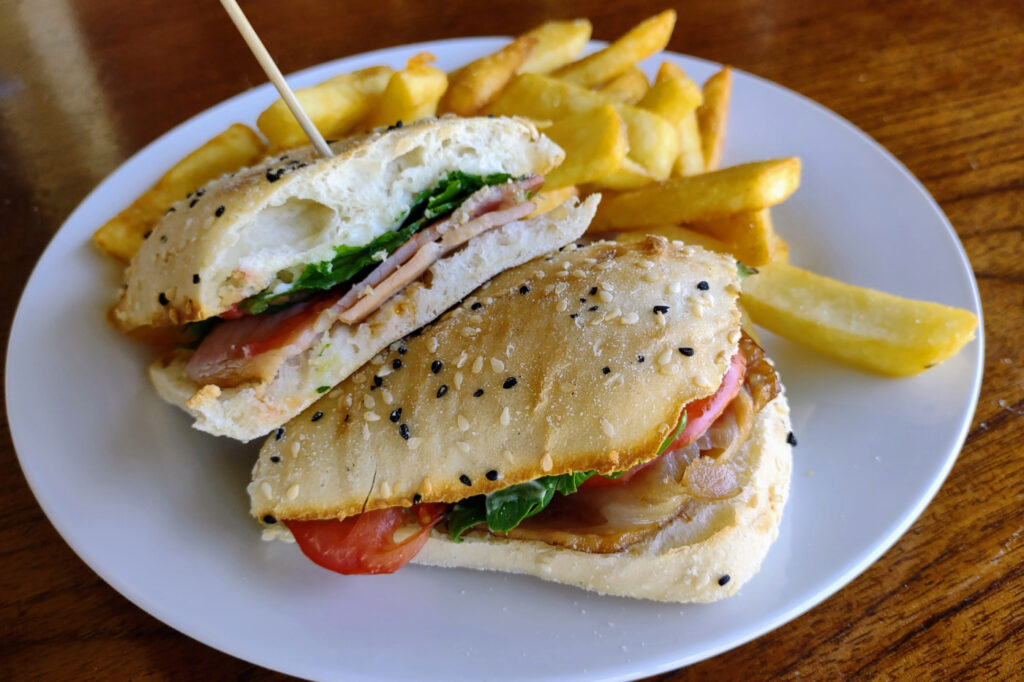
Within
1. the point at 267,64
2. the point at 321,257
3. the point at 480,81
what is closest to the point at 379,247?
the point at 321,257

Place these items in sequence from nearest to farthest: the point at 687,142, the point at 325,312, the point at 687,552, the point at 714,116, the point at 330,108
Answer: the point at 687,552 < the point at 325,312 < the point at 330,108 < the point at 687,142 < the point at 714,116

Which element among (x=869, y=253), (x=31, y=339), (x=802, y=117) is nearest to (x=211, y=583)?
(x=31, y=339)

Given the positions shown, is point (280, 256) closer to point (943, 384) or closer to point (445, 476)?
point (445, 476)

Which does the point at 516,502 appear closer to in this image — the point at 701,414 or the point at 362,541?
the point at 362,541

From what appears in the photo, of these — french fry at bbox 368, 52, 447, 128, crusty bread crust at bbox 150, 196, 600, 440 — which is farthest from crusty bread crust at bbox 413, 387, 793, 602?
french fry at bbox 368, 52, 447, 128

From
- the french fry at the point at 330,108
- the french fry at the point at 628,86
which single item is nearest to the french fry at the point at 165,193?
the french fry at the point at 330,108

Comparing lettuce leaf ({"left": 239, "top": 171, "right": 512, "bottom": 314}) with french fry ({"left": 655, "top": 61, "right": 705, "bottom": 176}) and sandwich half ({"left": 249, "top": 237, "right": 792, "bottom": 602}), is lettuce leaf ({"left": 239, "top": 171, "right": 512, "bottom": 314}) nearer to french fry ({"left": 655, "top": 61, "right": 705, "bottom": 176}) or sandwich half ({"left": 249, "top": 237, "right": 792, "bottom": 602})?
sandwich half ({"left": 249, "top": 237, "right": 792, "bottom": 602})

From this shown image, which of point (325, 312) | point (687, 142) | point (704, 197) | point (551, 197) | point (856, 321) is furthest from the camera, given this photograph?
point (687, 142)

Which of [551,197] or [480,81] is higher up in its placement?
[480,81]
